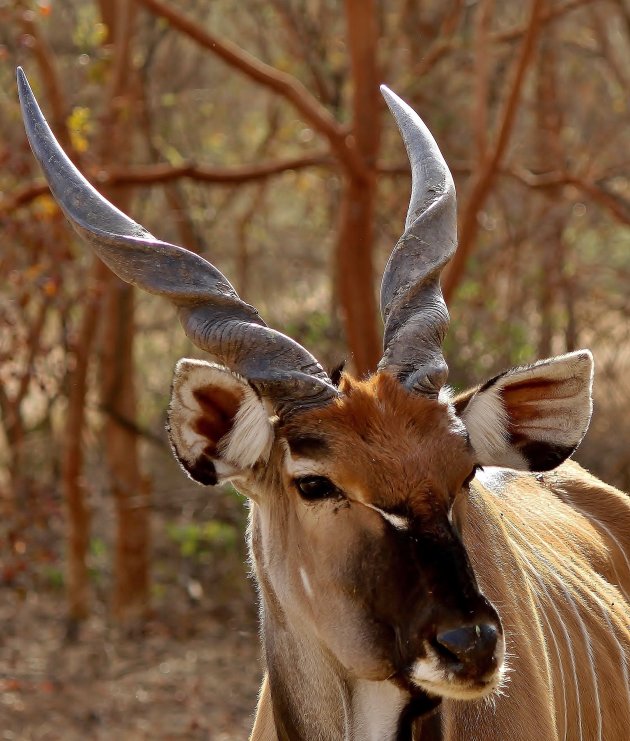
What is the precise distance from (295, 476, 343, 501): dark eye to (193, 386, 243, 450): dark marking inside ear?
0.20 meters

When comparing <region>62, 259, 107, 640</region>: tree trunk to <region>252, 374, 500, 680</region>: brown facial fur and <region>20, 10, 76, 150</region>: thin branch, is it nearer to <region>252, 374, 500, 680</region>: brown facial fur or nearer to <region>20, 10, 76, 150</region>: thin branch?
<region>20, 10, 76, 150</region>: thin branch

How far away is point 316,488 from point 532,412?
56 cm

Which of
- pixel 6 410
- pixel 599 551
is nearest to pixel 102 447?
pixel 6 410

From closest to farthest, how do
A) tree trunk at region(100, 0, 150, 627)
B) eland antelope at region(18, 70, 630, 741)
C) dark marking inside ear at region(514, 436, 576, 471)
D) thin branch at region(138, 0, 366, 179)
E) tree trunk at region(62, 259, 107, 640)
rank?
eland antelope at region(18, 70, 630, 741), dark marking inside ear at region(514, 436, 576, 471), thin branch at region(138, 0, 366, 179), tree trunk at region(62, 259, 107, 640), tree trunk at region(100, 0, 150, 627)

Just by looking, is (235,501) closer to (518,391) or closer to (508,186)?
(508,186)

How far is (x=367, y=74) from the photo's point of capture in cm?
579

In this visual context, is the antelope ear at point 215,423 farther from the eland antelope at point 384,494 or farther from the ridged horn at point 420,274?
the ridged horn at point 420,274

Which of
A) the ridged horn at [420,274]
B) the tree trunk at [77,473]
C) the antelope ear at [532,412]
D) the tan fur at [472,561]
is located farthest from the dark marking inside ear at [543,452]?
the tree trunk at [77,473]

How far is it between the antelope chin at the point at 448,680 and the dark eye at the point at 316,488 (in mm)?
395

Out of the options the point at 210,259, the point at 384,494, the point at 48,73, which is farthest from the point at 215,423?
the point at 210,259

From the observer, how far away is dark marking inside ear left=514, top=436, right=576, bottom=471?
2.95 metres

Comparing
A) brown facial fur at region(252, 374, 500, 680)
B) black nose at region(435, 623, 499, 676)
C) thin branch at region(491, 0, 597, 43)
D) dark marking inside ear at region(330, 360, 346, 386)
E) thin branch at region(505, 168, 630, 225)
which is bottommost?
black nose at region(435, 623, 499, 676)

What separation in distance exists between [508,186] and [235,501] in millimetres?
3177

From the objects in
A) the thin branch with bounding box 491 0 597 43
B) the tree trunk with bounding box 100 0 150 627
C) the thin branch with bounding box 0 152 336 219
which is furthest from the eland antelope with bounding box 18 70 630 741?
the tree trunk with bounding box 100 0 150 627
